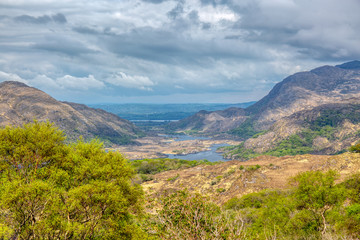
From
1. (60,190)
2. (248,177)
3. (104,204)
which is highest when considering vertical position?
(60,190)

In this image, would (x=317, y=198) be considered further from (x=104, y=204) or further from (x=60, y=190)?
(x=60, y=190)

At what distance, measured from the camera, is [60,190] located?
31.3m

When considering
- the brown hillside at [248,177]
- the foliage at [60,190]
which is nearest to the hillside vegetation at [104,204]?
the foliage at [60,190]

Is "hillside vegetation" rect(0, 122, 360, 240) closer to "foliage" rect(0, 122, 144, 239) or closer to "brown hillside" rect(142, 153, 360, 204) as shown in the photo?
"foliage" rect(0, 122, 144, 239)

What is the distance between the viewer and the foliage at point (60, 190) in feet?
95.3

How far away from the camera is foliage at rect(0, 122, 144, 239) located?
2906 cm

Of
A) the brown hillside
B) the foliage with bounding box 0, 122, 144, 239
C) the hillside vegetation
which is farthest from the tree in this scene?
the brown hillside

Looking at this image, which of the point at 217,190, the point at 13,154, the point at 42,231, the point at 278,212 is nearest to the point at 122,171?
the point at 42,231

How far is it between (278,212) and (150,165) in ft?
433

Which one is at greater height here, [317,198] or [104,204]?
[104,204]

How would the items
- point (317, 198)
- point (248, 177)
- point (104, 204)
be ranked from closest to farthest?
point (104, 204), point (317, 198), point (248, 177)

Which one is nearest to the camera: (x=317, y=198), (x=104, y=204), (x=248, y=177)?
(x=104, y=204)

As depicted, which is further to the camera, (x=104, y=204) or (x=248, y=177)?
(x=248, y=177)

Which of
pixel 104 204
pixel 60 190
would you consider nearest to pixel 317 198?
pixel 104 204
